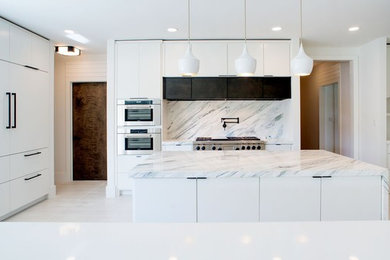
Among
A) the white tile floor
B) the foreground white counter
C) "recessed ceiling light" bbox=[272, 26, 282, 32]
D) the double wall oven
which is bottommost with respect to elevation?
the white tile floor

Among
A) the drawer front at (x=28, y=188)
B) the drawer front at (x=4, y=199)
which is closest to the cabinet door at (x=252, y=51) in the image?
the drawer front at (x=28, y=188)

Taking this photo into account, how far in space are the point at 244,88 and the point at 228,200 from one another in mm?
2904

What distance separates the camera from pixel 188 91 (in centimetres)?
476

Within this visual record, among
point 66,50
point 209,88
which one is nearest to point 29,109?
point 66,50

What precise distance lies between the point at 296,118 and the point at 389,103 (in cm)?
196

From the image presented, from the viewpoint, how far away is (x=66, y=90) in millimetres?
5922

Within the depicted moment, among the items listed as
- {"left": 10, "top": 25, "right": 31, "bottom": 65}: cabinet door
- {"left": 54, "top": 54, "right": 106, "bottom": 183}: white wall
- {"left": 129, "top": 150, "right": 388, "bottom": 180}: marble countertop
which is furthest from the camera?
{"left": 54, "top": 54, "right": 106, "bottom": 183}: white wall

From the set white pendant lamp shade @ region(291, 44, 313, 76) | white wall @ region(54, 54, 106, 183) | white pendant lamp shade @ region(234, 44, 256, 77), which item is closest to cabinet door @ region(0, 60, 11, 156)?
white wall @ region(54, 54, 106, 183)

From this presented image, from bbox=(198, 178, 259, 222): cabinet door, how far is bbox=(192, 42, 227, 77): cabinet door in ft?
9.31

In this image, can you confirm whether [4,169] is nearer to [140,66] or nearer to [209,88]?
[140,66]

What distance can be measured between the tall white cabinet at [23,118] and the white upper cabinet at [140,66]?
119cm

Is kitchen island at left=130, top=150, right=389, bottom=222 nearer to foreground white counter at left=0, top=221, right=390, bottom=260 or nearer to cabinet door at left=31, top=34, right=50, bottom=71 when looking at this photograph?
foreground white counter at left=0, top=221, right=390, bottom=260

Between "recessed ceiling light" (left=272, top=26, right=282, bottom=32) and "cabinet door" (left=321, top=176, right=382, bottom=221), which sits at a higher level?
"recessed ceiling light" (left=272, top=26, right=282, bottom=32)

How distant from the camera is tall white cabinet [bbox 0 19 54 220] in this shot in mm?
3586
